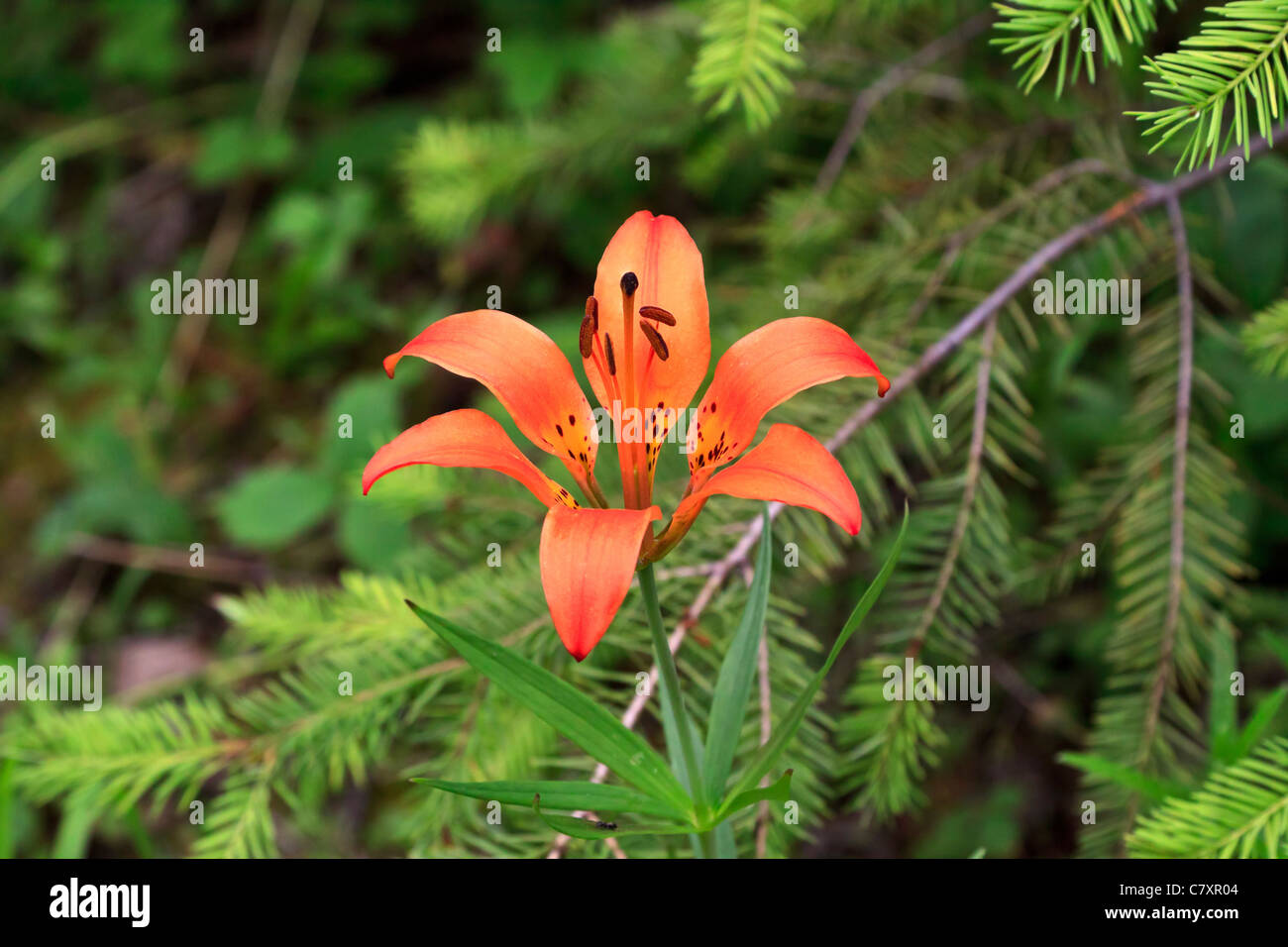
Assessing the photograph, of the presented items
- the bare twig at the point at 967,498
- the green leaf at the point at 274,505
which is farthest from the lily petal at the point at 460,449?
the green leaf at the point at 274,505

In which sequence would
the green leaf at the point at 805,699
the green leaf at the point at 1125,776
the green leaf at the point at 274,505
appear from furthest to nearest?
the green leaf at the point at 274,505
the green leaf at the point at 1125,776
the green leaf at the point at 805,699

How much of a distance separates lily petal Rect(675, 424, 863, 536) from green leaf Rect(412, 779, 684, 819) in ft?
0.93

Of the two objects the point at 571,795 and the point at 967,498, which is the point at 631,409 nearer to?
the point at 571,795

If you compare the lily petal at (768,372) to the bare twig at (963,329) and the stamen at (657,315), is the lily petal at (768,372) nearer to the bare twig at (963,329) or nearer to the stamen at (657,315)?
the stamen at (657,315)

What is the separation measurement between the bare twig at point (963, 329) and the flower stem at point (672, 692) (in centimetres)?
25

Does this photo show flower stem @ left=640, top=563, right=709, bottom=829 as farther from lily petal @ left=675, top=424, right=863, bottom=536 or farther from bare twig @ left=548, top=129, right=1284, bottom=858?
bare twig @ left=548, top=129, right=1284, bottom=858

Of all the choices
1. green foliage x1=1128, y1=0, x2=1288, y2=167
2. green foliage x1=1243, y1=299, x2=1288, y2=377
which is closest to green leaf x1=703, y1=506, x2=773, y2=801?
green foliage x1=1128, y1=0, x2=1288, y2=167

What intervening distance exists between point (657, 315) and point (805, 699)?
383mm

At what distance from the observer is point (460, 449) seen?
84cm

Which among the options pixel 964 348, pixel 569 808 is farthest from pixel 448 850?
pixel 964 348

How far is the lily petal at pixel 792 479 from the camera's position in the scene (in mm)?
773

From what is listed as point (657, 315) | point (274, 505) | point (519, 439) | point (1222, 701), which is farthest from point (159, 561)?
point (1222, 701)
